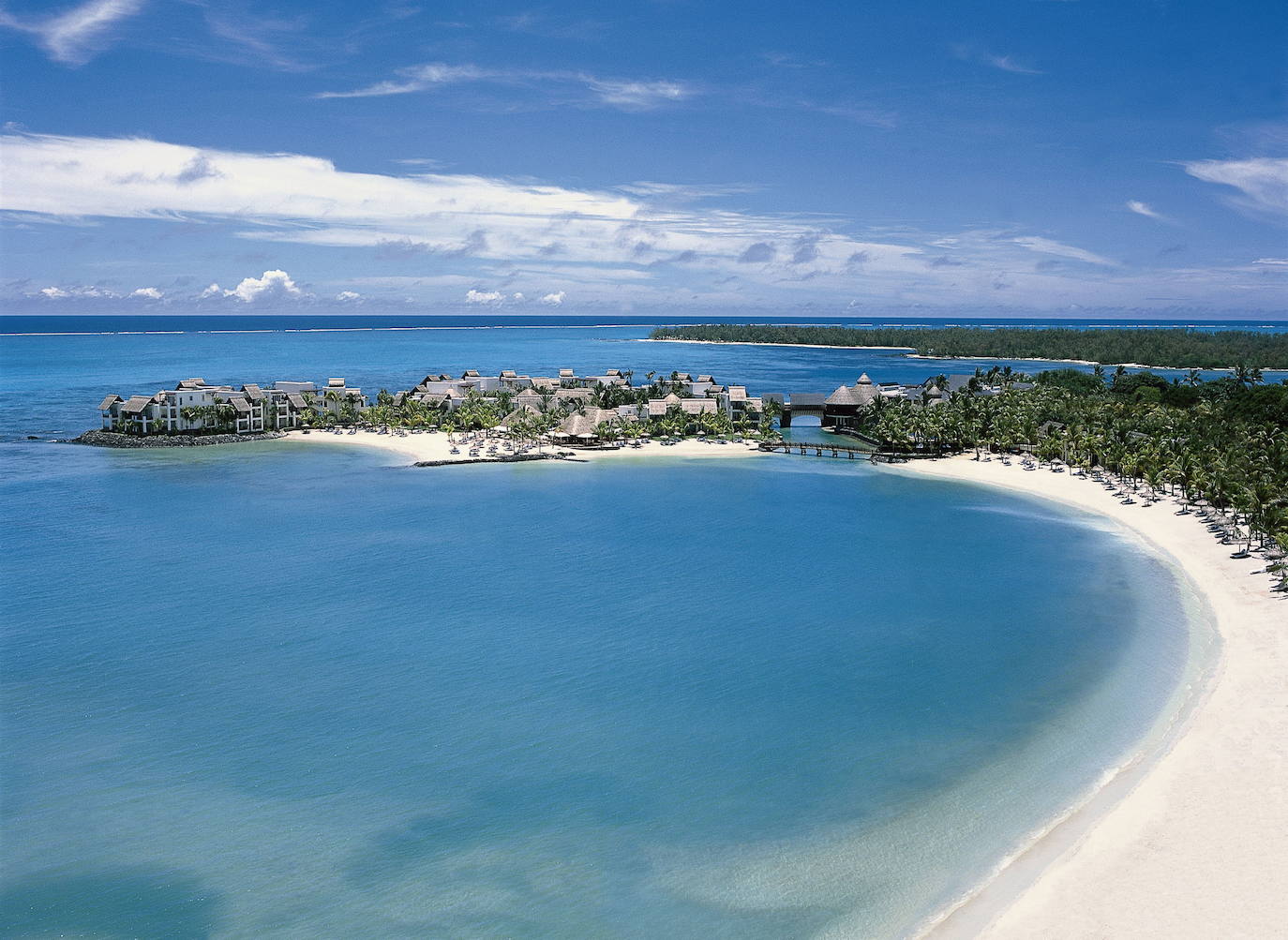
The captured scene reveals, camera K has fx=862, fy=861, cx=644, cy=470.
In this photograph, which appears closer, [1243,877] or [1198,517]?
[1243,877]

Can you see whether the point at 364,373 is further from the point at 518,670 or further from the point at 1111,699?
the point at 1111,699

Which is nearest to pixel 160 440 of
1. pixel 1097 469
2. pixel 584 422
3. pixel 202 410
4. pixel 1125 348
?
pixel 202 410

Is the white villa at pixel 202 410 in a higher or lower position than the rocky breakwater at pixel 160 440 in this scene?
higher

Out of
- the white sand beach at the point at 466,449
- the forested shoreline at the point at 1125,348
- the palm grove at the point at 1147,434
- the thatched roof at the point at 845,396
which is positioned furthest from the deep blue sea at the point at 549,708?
the forested shoreline at the point at 1125,348

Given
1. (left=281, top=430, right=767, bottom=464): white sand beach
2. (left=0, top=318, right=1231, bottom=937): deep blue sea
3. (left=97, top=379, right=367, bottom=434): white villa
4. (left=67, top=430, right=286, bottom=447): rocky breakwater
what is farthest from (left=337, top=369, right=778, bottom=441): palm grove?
(left=0, top=318, right=1231, bottom=937): deep blue sea

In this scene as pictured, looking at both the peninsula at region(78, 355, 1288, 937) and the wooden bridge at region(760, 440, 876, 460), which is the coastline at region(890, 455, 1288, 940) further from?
the wooden bridge at region(760, 440, 876, 460)

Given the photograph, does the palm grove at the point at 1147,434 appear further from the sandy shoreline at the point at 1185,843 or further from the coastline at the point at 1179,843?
the coastline at the point at 1179,843

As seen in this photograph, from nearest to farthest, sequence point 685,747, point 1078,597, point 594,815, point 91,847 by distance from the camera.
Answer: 1. point 91,847
2. point 594,815
3. point 685,747
4. point 1078,597

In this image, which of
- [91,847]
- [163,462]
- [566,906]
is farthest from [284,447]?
[566,906]
